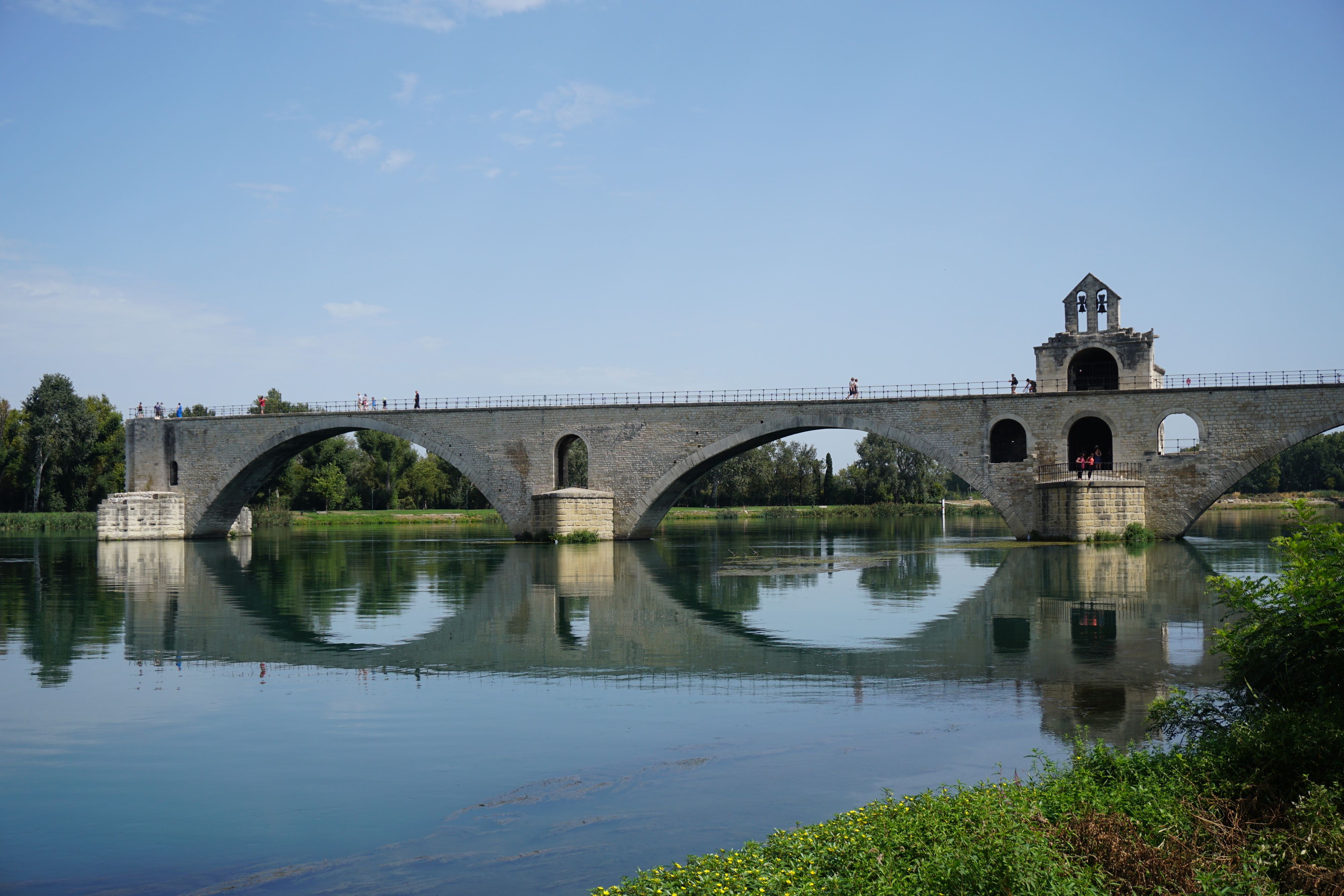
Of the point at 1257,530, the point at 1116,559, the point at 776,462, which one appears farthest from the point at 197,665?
the point at 776,462

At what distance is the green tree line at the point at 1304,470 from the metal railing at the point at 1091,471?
2099 inches

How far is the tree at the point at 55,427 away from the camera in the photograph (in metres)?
60.6

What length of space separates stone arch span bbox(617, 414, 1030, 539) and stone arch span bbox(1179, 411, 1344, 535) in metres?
5.25

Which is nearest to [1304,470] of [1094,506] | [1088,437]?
[1088,437]

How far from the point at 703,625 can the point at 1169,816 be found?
1147cm

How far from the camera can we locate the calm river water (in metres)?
6.96

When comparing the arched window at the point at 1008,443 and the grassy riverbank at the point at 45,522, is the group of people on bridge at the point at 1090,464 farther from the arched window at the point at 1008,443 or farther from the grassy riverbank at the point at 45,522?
the grassy riverbank at the point at 45,522

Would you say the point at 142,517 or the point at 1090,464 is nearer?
the point at 1090,464

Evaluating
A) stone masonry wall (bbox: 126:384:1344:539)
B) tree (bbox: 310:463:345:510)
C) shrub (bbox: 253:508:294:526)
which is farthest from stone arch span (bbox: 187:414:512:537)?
tree (bbox: 310:463:345:510)

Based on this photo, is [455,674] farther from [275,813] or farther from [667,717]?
[275,813]

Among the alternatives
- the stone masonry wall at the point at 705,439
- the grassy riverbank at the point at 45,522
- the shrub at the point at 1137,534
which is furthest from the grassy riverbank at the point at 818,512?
the shrub at the point at 1137,534

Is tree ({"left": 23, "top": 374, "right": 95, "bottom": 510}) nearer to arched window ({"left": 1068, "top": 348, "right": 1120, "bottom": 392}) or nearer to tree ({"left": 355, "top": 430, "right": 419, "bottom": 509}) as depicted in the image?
tree ({"left": 355, "top": 430, "right": 419, "bottom": 509})

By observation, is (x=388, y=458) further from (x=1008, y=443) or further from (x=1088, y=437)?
(x=1088, y=437)

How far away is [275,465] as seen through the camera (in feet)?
159
